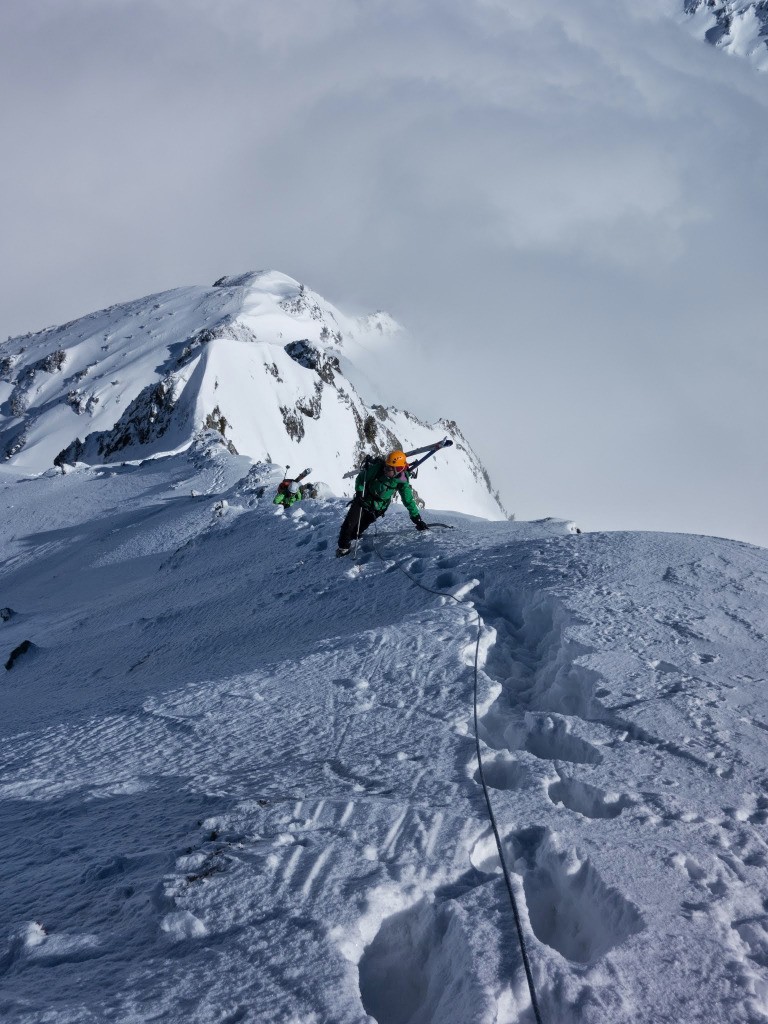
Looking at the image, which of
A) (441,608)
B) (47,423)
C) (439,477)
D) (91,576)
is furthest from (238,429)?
(439,477)

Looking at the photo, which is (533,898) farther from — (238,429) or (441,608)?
(238,429)

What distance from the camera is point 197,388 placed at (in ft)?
126

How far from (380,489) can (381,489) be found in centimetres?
1

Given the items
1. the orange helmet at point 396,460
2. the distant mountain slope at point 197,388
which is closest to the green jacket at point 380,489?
the orange helmet at point 396,460

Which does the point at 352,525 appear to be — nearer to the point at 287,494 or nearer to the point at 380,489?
the point at 380,489

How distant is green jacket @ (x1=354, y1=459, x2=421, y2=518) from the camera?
29.9 feet

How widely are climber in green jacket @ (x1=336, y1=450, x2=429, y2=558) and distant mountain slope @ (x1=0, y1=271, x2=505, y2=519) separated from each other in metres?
22.3

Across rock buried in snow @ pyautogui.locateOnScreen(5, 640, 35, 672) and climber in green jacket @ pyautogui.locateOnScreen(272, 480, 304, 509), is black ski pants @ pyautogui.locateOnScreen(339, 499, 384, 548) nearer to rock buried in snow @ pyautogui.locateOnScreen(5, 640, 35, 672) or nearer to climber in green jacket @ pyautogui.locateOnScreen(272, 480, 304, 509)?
climber in green jacket @ pyautogui.locateOnScreen(272, 480, 304, 509)

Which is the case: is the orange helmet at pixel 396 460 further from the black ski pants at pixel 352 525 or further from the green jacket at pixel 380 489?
the black ski pants at pixel 352 525

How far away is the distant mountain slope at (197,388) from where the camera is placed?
38.8 m

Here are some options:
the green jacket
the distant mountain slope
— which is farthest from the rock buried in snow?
the distant mountain slope

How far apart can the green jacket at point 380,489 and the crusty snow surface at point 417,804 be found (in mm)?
1541

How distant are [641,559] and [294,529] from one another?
18.7ft

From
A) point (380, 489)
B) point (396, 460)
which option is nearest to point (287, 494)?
point (380, 489)
